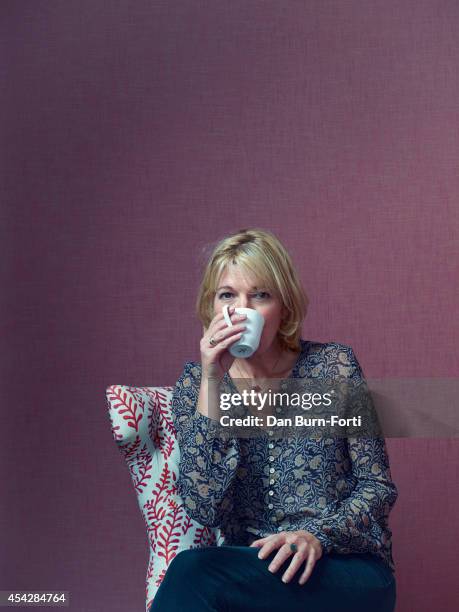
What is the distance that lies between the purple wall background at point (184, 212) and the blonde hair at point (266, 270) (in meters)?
0.57

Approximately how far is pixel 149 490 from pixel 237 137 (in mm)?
1009

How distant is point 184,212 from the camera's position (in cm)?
227

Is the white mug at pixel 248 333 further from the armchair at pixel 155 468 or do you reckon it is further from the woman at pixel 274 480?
the armchair at pixel 155 468

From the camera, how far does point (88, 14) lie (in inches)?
91.5

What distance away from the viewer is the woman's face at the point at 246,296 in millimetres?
1590

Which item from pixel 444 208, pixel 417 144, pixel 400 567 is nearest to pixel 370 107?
pixel 417 144

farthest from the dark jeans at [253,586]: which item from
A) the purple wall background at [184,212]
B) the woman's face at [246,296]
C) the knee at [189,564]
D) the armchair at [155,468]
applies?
the purple wall background at [184,212]

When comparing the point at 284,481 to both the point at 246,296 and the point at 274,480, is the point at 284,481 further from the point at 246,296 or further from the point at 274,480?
the point at 246,296

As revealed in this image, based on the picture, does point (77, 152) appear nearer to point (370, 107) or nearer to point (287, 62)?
point (287, 62)

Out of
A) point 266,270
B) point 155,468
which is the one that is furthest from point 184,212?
point 155,468

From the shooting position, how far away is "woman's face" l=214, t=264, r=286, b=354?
62.6 inches

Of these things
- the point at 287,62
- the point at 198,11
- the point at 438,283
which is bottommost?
the point at 438,283

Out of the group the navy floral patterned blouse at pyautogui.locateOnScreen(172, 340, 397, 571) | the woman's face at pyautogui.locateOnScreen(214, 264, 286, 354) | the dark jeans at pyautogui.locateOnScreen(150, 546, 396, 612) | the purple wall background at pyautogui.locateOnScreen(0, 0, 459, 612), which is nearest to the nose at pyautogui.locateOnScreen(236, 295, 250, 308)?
the woman's face at pyautogui.locateOnScreen(214, 264, 286, 354)

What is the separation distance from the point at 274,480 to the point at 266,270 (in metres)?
0.39
